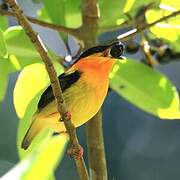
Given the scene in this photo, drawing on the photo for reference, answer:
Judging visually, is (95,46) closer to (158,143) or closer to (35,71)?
(35,71)

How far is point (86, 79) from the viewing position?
792 mm

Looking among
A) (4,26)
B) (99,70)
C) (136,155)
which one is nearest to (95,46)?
(99,70)

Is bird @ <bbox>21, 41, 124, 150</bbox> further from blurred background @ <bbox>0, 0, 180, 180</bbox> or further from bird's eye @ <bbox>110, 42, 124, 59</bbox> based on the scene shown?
blurred background @ <bbox>0, 0, 180, 180</bbox>

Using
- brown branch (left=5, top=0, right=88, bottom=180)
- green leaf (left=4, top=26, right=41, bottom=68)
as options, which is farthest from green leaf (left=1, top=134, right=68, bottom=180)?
green leaf (left=4, top=26, right=41, bottom=68)

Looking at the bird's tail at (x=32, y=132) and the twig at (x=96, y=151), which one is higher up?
the bird's tail at (x=32, y=132)

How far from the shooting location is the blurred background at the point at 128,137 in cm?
108

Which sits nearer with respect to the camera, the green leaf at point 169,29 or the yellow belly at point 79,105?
the yellow belly at point 79,105

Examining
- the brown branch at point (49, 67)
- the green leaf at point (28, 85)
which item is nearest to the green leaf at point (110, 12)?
the green leaf at point (28, 85)

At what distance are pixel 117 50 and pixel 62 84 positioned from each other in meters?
0.12

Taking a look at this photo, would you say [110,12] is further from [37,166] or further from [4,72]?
[37,166]

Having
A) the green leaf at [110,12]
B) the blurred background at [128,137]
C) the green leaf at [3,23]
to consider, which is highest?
the green leaf at [3,23]

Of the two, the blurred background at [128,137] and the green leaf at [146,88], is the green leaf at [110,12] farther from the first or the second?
the blurred background at [128,137]

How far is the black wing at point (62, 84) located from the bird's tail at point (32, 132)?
2 cm

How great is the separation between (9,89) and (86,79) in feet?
1.30
